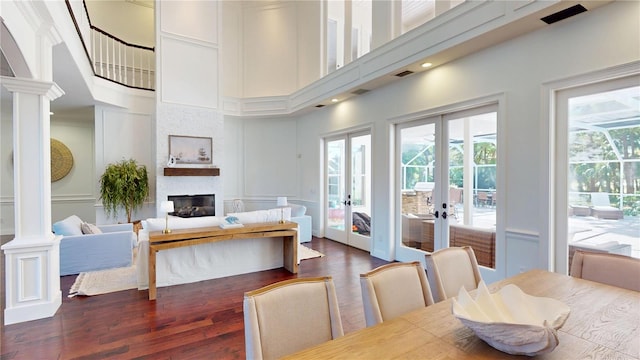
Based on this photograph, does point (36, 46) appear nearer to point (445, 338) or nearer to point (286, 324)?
point (286, 324)

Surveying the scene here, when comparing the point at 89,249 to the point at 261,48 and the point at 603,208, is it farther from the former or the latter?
the point at 603,208

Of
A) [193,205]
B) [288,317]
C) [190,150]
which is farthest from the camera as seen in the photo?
[193,205]

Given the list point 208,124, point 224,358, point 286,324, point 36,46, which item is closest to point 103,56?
point 208,124

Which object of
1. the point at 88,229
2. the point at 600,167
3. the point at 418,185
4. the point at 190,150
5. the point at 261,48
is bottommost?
the point at 88,229

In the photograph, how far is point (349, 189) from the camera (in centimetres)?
621

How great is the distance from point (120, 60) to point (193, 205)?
145 inches

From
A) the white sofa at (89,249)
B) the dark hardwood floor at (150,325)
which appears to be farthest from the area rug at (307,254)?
the white sofa at (89,249)

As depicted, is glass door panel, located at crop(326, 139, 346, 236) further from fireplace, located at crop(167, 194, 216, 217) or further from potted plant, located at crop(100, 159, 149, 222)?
potted plant, located at crop(100, 159, 149, 222)

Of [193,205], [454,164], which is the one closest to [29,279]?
[193,205]

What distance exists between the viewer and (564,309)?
1.25 meters

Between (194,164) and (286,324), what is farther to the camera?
(194,164)

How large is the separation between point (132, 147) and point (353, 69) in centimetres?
539

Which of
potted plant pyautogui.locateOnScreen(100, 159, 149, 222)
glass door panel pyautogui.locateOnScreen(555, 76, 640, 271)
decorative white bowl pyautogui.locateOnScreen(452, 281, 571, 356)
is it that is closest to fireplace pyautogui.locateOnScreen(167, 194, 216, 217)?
potted plant pyautogui.locateOnScreen(100, 159, 149, 222)

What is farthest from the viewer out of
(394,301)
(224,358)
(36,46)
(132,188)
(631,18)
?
(132,188)
